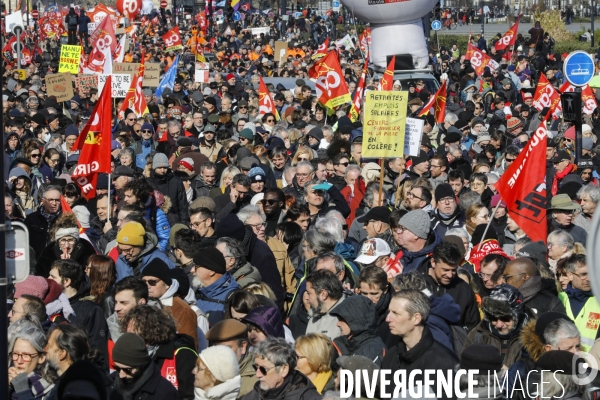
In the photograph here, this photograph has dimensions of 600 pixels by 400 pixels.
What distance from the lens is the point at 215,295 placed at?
24.3ft

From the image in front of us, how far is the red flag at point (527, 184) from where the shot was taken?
9320 mm

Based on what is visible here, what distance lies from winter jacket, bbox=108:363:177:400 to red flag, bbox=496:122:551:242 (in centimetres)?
433

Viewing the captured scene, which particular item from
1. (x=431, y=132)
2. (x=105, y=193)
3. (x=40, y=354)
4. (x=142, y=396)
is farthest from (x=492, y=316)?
(x=431, y=132)

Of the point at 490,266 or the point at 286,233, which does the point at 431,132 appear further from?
the point at 490,266

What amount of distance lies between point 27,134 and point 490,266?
9.73 meters

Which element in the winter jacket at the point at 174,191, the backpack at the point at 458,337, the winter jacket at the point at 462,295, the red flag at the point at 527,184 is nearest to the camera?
the backpack at the point at 458,337

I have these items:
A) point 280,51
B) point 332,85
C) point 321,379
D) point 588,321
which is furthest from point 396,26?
point 321,379

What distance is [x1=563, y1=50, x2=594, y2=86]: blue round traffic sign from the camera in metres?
14.2

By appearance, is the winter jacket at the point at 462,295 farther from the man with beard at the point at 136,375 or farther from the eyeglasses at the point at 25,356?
the eyeglasses at the point at 25,356

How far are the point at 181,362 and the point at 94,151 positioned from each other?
5267 mm

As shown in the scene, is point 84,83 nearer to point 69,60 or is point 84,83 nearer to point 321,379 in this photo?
point 69,60

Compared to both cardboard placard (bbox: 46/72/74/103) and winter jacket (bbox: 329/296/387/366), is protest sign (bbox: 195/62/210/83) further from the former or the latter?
winter jacket (bbox: 329/296/387/366)

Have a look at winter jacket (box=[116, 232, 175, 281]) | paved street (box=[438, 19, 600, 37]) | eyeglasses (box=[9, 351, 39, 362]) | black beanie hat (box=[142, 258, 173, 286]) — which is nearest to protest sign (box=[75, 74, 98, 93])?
winter jacket (box=[116, 232, 175, 281])

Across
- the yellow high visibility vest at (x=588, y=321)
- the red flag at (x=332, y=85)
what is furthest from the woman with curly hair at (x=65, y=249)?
the red flag at (x=332, y=85)
